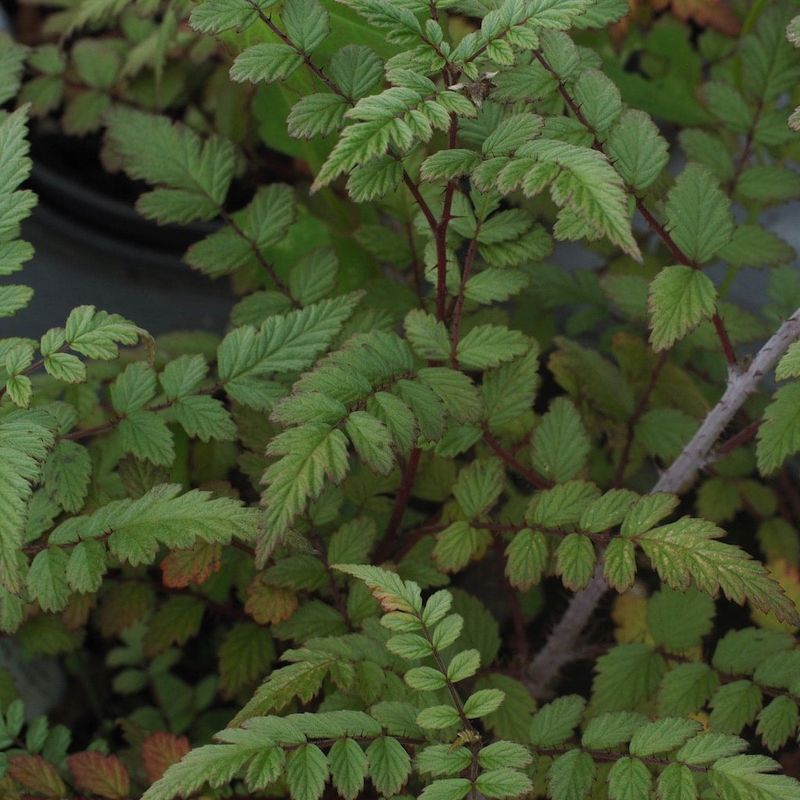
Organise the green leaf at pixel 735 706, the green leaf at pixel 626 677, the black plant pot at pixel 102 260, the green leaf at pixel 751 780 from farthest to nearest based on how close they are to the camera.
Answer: the black plant pot at pixel 102 260 < the green leaf at pixel 626 677 < the green leaf at pixel 735 706 < the green leaf at pixel 751 780

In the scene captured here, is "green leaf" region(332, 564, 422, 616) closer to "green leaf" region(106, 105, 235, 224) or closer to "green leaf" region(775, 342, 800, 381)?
"green leaf" region(775, 342, 800, 381)

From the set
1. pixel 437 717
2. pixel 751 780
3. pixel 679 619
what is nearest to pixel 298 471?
pixel 437 717

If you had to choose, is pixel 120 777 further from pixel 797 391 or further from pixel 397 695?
pixel 797 391

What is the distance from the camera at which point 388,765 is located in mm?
792

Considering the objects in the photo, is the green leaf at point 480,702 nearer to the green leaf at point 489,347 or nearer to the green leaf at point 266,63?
the green leaf at point 489,347

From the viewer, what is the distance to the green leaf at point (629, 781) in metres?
0.79

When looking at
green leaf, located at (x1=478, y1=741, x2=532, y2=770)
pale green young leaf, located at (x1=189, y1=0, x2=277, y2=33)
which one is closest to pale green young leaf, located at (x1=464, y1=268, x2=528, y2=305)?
pale green young leaf, located at (x1=189, y1=0, x2=277, y2=33)

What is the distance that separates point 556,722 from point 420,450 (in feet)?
1.01

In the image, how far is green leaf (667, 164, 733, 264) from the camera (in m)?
0.95

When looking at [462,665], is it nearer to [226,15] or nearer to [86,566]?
[86,566]

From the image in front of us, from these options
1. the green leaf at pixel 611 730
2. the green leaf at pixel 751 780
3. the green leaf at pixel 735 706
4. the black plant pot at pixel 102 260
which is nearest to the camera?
the green leaf at pixel 751 780

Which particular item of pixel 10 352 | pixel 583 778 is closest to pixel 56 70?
pixel 10 352

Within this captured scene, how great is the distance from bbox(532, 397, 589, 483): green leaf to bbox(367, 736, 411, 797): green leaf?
1.26ft

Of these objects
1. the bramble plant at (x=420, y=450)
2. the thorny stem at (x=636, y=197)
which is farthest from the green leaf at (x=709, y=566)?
the thorny stem at (x=636, y=197)
